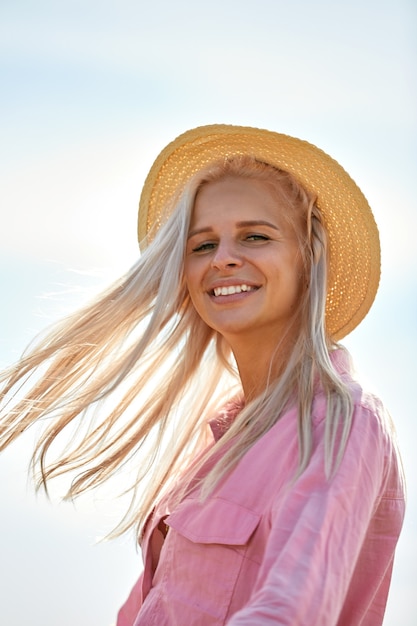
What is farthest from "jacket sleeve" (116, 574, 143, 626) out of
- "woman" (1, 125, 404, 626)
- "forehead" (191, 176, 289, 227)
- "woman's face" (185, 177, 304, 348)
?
"forehead" (191, 176, 289, 227)

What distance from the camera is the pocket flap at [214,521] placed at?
112 inches

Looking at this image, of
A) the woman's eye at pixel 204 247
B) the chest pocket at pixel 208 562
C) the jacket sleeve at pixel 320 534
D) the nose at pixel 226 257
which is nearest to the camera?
the jacket sleeve at pixel 320 534

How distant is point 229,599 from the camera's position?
9.20 feet

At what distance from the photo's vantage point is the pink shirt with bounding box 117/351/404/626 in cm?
241

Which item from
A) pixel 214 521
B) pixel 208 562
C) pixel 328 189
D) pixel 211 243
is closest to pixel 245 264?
pixel 211 243

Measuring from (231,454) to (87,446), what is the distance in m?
0.79

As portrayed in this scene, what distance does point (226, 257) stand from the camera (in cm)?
338

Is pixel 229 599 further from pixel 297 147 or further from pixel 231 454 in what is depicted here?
pixel 297 147

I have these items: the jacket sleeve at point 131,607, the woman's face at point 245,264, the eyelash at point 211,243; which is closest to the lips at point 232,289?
the woman's face at point 245,264

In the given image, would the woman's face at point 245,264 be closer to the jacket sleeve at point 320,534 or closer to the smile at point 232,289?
the smile at point 232,289

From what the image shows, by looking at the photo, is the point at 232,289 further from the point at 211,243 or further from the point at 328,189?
the point at 328,189

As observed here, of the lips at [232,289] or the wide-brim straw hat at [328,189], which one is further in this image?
the wide-brim straw hat at [328,189]

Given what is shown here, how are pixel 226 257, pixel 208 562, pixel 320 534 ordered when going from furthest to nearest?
1. pixel 226 257
2. pixel 208 562
3. pixel 320 534

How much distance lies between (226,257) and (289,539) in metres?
1.13
